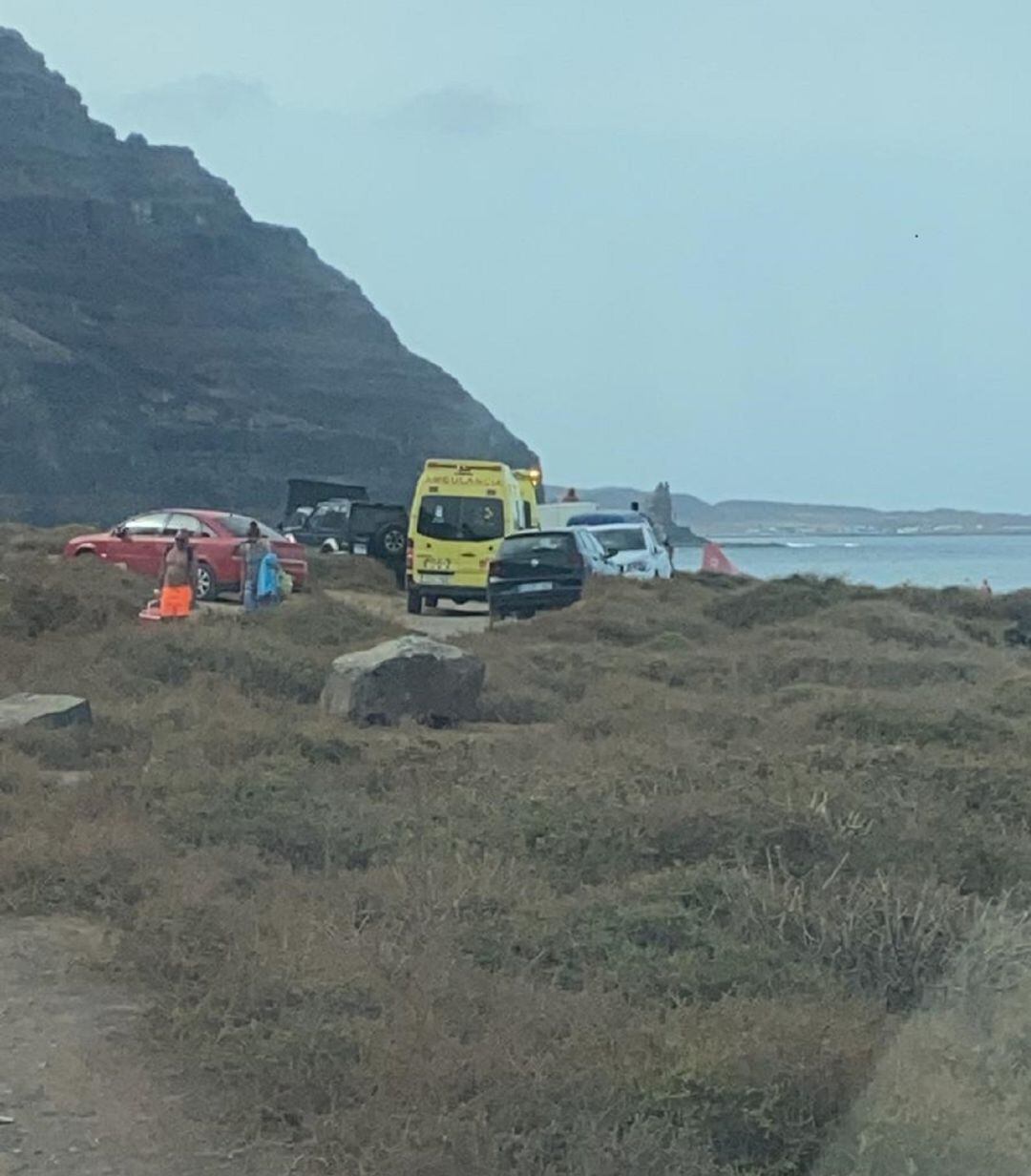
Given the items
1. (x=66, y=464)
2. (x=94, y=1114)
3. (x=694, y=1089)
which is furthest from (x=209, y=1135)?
(x=66, y=464)

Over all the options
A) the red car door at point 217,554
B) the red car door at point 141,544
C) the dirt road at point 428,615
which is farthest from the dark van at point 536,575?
the red car door at point 141,544

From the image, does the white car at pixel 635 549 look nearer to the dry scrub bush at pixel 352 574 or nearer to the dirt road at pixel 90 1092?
the dry scrub bush at pixel 352 574

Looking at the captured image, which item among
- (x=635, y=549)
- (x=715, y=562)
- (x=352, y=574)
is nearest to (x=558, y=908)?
(x=635, y=549)

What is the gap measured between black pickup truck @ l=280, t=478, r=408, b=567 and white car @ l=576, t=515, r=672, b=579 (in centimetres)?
508

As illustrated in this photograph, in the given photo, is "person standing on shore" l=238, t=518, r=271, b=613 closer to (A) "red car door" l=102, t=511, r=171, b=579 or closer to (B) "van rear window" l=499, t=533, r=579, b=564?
(A) "red car door" l=102, t=511, r=171, b=579

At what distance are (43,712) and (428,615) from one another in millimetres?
18449

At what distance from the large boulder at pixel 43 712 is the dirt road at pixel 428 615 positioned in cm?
1099

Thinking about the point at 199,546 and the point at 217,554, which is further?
the point at 199,546

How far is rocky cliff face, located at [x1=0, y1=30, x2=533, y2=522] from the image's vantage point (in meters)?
108

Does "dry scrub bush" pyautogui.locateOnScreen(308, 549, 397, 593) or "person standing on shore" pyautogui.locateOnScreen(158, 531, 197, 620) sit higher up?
"person standing on shore" pyautogui.locateOnScreen(158, 531, 197, 620)

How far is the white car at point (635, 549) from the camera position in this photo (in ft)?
107

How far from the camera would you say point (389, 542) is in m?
39.9

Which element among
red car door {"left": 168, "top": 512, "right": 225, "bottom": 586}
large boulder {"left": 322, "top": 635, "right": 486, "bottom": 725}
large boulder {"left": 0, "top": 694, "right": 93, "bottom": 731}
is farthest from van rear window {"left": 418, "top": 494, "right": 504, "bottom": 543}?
large boulder {"left": 0, "top": 694, "right": 93, "bottom": 731}

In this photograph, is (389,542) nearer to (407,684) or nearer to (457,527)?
(457,527)
